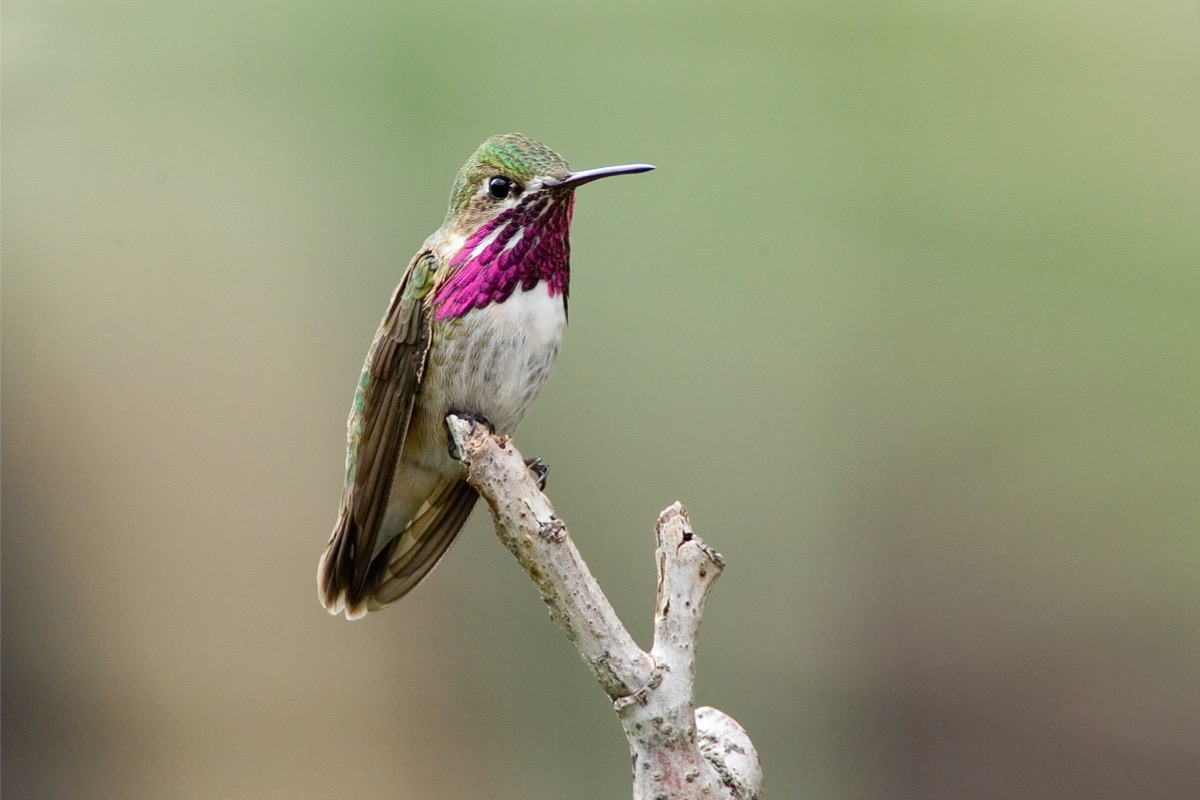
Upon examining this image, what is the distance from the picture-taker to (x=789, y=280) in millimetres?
3188

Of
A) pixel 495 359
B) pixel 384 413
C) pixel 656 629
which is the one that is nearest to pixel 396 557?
pixel 384 413

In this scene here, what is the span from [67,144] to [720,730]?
235cm

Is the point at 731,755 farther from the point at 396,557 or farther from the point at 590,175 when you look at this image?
the point at 590,175

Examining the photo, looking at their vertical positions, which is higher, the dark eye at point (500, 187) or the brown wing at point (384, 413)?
the dark eye at point (500, 187)

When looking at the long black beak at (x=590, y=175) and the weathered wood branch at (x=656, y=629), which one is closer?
the weathered wood branch at (x=656, y=629)

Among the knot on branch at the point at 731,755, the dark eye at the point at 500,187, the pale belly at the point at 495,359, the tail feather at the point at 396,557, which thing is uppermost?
the dark eye at the point at 500,187

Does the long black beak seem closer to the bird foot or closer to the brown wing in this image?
the brown wing

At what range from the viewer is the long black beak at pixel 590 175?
175 centimetres

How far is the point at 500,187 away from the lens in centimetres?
187

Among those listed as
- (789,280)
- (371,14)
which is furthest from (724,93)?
(371,14)

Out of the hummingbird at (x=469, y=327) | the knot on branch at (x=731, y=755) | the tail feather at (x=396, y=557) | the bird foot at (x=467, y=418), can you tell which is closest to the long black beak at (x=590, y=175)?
the hummingbird at (x=469, y=327)

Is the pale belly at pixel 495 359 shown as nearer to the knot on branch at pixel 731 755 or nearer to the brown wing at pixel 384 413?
the brown wing at pixel 384 413

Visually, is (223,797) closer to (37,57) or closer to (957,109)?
(37,57)

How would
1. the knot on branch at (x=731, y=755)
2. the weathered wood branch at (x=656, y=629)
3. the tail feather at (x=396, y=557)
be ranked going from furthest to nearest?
→ the tail feather at (x=396, y=557) → the knot on branch at (x=731, y=755) → the weathered wood branch at (x=656, y=629)
